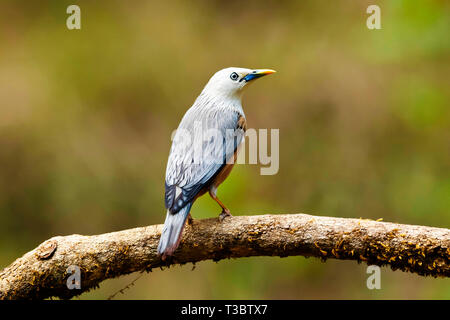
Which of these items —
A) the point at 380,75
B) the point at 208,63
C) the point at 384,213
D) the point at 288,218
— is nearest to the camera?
the point at 288,218

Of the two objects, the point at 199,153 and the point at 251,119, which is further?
the point at 251,119

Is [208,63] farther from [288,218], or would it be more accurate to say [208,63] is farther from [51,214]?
[288,218]

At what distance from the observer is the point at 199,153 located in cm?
362

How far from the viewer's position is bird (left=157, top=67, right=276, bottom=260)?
3271 mm

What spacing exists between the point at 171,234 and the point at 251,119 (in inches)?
172

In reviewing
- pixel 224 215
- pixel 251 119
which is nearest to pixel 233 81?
pixel 224 215

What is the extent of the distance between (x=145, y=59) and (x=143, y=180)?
1.82 m

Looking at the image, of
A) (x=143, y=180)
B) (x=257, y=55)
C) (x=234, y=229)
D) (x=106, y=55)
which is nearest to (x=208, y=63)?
(x=257, y=55)

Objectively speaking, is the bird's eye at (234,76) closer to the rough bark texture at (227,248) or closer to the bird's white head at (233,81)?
the bird's white head at (233,81)

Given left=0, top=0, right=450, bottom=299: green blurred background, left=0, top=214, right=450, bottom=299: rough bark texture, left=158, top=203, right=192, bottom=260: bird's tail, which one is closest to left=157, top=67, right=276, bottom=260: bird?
left=158, top=203, right=192, bottom=260: bird's tail

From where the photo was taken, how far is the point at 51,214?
275 inches

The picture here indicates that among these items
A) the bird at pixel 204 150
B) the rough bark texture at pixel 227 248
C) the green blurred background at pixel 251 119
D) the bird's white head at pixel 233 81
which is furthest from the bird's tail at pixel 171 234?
the green blurred background at pixel 251 119

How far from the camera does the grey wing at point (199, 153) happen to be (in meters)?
3.41

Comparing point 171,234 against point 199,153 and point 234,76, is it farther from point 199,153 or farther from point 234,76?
point 234,76
